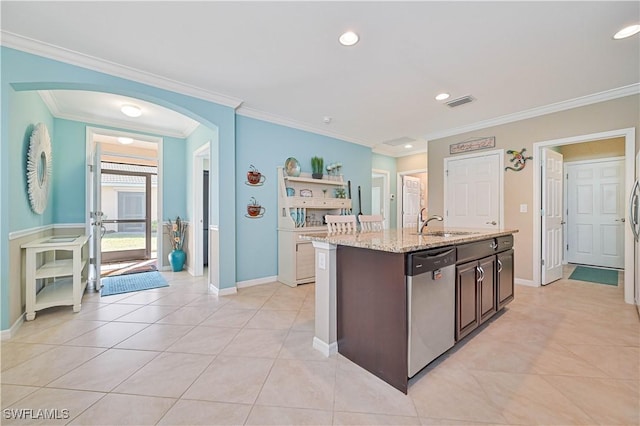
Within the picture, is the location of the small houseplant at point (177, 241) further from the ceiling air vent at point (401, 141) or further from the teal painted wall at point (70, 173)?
the ceiling air vent at point (401, 141)

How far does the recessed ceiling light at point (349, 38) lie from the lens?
7.02 ft

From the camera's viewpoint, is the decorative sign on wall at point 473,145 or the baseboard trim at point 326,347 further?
the decorative sign on wall at point 473,145

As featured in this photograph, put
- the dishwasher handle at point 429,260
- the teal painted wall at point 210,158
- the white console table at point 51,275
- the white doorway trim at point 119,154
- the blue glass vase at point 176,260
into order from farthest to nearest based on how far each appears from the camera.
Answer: the blue glass vase at point 176,260, the white doorway trim at point 119,154, the teal painted wall at point 210,158, the white console table at point 51,275, the dishwasher handle at point 429,260

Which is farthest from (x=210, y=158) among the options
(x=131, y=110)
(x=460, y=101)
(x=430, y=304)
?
(x=460, y=101)

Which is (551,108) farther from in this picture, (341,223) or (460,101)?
(341,223)

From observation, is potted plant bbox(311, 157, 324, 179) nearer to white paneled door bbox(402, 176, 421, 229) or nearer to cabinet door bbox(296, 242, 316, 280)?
cabinet door bbox(296, 242, 316, 280)

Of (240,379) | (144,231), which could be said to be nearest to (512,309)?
(240,379)

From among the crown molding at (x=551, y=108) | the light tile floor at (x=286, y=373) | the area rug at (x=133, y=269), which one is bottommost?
the light tile floor at (x=286, y=373)

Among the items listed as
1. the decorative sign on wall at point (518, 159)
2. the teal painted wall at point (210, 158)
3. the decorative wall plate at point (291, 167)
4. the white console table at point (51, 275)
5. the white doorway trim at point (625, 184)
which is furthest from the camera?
the decorative wall plate at point (291, 167)

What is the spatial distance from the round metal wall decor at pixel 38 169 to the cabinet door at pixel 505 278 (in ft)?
15.5

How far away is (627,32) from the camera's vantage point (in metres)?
2.14

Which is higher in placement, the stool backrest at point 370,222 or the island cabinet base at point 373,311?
the stool backrest at point 370,222

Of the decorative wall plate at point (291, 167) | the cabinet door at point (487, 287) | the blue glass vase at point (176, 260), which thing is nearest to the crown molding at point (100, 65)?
the decorative wall plate at point (291, 167)

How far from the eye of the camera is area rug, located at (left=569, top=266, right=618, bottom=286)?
4011 millimetres
